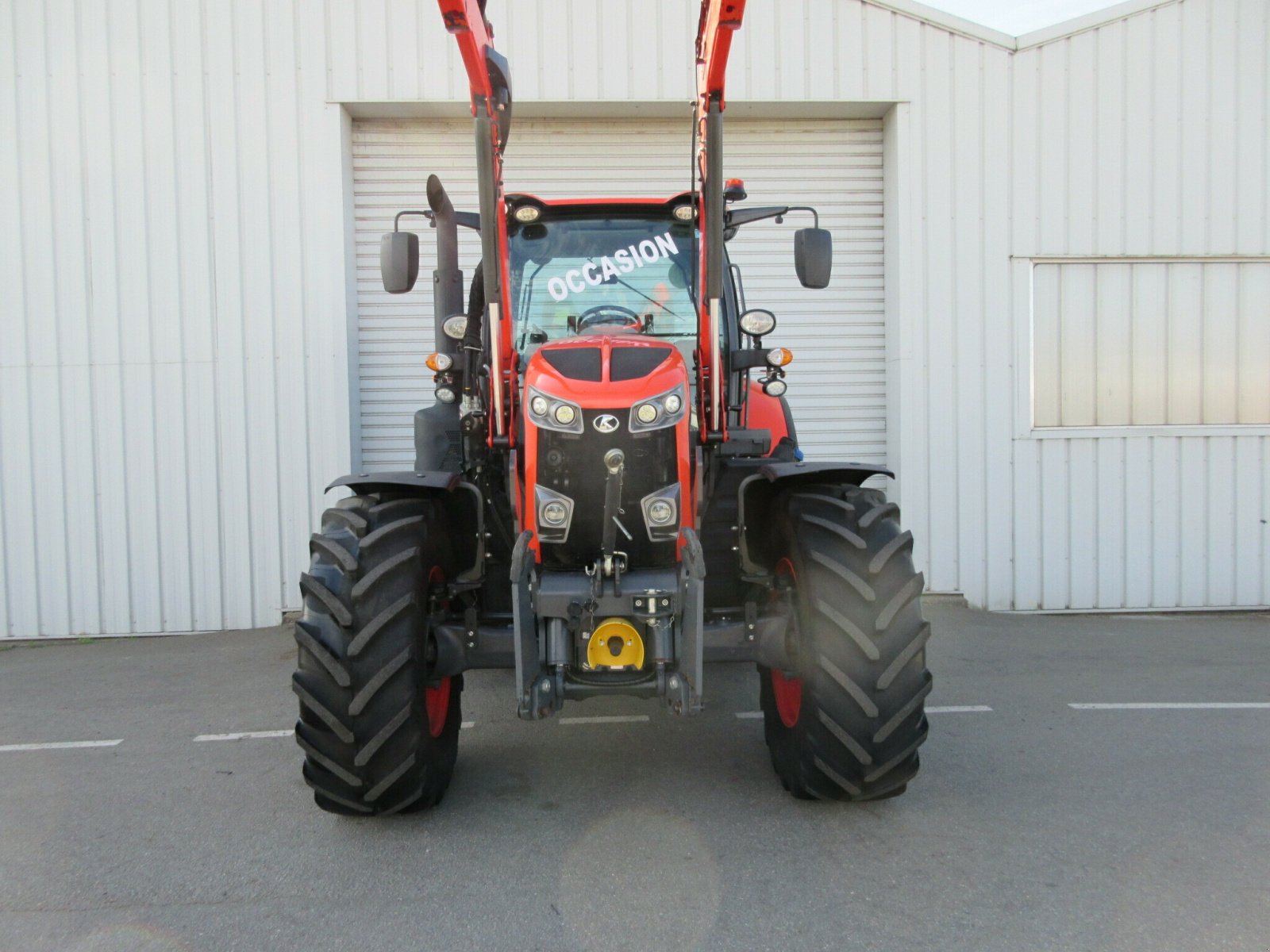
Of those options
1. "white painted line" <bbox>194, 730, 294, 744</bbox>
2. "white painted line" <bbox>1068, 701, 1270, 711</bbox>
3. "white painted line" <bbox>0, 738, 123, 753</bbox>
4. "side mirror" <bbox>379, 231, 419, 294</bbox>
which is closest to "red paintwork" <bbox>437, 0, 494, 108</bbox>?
"side mirror" <bbox>379, 231, 419, 294</bbox>

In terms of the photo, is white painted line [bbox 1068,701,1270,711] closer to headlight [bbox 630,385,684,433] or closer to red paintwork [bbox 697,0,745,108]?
headlight [bbox 630,385,684,433]

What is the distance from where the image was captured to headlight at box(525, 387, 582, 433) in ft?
11.4

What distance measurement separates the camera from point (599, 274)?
4703 millimetres

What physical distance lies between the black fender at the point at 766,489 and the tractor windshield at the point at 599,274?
1.04m

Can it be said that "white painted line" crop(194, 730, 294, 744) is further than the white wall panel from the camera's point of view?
No

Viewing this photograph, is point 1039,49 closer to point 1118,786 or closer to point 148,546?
point 1118,786

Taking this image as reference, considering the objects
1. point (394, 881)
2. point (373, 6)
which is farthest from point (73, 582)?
point (394, 881)

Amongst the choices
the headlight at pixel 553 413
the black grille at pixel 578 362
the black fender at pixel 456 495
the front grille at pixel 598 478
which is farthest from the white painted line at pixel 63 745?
the black grille at pixel 578 362

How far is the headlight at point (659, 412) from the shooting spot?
3.47 m

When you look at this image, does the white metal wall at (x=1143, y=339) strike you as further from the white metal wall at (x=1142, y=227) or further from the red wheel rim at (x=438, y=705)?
the red wheel rim at (x=438, y=705)

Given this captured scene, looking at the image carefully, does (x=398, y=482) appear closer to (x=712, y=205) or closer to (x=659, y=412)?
(x=659, y=412)

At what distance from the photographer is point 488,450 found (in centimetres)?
411

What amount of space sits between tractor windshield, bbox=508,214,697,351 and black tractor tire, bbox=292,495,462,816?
4.96 feet

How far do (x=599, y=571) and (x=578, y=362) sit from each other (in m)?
0.82
